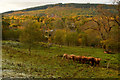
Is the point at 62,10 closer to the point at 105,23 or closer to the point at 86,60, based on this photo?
the point at 105,23

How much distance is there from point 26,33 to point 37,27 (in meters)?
0.67

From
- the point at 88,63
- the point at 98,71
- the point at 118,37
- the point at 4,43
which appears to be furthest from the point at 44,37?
the point at 118,37

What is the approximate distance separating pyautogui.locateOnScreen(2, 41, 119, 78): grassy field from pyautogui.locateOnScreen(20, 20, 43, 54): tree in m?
0.29

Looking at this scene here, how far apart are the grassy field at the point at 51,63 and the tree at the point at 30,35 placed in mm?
Result: 289

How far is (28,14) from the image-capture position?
7.96 metres

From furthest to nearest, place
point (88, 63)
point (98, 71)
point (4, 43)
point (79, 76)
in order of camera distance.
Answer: point (4, 43) → point (88, 63) → point (98, 71) → point (79, 76)

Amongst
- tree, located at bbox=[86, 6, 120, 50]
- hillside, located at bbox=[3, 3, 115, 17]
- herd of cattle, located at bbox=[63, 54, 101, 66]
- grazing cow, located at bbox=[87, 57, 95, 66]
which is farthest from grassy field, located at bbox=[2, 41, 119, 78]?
hillside, located at bbox=[3, 3, 115, 17]

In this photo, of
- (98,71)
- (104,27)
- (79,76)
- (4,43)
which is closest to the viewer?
(79,76)

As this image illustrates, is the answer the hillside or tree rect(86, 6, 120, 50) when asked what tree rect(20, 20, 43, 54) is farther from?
tree rect(86, 6, 120, 50)

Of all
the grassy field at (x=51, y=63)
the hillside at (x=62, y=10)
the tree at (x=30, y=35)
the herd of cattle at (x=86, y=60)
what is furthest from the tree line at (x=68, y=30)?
the herd of cattle at (x=86, y=60)

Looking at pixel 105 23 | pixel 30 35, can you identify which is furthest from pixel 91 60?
pixel 30 35

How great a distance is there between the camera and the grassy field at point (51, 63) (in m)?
5.36

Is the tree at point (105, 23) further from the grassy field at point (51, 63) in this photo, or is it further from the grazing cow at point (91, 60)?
the grazing cow at point (91, 60)

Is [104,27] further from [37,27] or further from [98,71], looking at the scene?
[37,27]
